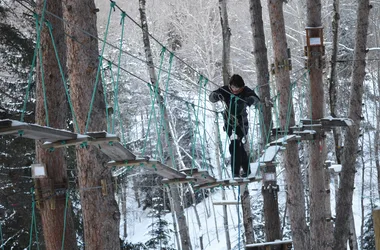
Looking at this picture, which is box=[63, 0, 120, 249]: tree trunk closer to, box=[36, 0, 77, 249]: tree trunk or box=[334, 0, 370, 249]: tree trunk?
box=[36, 0, 77, 249]: tree trunk

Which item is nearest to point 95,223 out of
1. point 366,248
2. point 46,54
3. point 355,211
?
point 46,54

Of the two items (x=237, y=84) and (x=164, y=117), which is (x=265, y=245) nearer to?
(x=237, y=84)

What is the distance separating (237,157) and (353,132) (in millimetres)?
4655

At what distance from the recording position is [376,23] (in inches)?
Result: 761

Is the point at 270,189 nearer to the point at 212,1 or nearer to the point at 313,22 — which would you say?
the point at 313,22

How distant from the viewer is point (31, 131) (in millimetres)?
3730

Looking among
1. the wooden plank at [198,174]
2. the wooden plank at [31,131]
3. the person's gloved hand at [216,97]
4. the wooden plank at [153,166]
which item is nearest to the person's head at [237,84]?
the person's gloved hand at [216,97]

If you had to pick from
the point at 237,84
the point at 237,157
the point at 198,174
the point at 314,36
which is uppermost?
the point at 314,36

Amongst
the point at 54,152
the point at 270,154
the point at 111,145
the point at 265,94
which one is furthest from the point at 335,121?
the point at 111,145

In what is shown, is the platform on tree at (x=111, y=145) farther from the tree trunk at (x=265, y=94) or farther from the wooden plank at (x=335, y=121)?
the tree trunk at (x=265, y=94)

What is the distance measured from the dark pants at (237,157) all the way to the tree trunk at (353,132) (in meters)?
4.31

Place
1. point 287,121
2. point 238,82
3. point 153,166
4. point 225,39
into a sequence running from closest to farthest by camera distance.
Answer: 1. point 153,166
2. point 238,82
3. point 287,121
4. point 225,39

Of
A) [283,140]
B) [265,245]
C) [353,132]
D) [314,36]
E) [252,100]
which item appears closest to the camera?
[252,100]

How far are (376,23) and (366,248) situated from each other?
6754 millimetres
